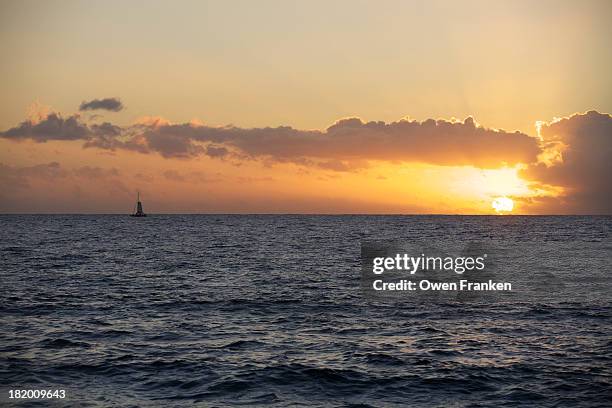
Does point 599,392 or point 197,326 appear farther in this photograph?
point 197,326

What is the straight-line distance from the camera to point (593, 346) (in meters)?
28.1

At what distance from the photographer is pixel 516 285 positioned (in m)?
50.4

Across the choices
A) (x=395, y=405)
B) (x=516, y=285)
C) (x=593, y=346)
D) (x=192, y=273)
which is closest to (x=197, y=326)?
(x=395, y=405)

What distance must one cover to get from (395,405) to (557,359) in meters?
9.94

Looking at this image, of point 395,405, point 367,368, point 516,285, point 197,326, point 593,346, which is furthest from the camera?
point 516,285

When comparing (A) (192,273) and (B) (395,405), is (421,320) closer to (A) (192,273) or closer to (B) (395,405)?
(B) (395,405)

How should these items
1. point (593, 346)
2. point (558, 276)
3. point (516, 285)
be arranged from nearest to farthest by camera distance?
point (593, 346), point (516, 285), point (558, 276)

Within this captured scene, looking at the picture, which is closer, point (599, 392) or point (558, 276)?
point (599, 392)

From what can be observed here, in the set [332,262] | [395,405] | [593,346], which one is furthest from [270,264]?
[395,405]

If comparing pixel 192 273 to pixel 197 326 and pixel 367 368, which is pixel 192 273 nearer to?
pixel 197 326

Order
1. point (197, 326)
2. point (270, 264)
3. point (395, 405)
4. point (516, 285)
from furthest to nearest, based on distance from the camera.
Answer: point (270, 264) < point (516, 285) < point (197, 326) < point (395, 405)

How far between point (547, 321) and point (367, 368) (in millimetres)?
15787

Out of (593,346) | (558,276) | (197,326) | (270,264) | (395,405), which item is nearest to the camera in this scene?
(395,405)

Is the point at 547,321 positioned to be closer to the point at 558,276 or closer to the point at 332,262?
the point at 558,276
